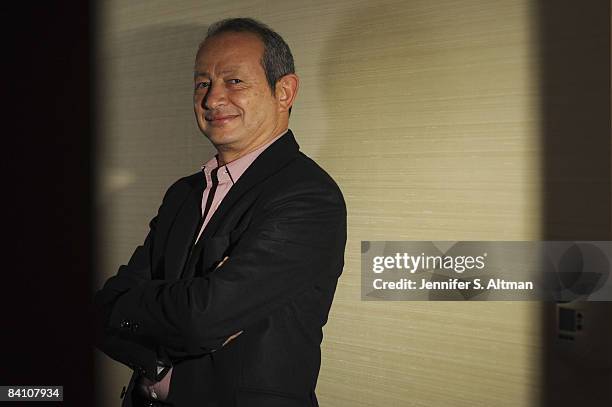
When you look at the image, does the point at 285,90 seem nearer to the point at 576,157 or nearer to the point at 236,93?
the point at 236,93

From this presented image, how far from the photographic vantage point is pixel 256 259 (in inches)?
51.8

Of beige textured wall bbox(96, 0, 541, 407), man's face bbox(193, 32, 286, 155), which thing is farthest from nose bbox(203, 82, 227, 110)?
beige textured wall bbox(96, 0, 541, 407)

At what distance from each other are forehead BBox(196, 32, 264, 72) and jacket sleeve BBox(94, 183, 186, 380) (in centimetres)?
37

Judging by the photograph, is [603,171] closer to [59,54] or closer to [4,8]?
[59,54]

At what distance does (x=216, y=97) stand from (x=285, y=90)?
15 centimetres

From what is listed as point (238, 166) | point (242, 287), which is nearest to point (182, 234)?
point (238, 166)

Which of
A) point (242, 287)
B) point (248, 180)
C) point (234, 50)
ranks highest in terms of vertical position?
Answer: point (234, 50)

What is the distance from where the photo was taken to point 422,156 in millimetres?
1679

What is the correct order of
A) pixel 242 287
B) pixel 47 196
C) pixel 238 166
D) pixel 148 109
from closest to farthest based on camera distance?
pixel 242 287 < pixel 238 166 < pixel 148 109 < pixel 47 196

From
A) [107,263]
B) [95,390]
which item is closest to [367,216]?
[107,263]

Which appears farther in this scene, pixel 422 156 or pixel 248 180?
pixel 422 156

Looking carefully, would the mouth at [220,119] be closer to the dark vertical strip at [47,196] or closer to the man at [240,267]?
the man at [240,267]

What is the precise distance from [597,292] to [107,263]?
160 cm

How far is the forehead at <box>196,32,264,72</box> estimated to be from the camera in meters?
1.50
